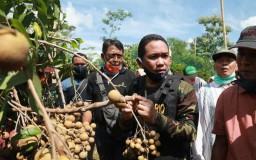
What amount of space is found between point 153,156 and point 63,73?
67 centimetres

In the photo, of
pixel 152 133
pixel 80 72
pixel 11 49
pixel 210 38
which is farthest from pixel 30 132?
pixel 210 38

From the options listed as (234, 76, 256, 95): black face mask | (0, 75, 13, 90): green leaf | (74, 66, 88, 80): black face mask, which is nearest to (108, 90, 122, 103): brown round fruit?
(0, 75, 13, 90): green leaf

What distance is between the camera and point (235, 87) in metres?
1.74

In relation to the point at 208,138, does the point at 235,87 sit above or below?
above

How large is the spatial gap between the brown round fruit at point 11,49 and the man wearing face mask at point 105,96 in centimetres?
214

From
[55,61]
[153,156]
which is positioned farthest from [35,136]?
[153,156]

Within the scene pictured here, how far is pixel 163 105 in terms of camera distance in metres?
1.86

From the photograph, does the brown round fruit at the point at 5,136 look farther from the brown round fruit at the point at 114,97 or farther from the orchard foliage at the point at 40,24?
the brown round fruit at the point at 114,97

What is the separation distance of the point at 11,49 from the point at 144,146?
125cm

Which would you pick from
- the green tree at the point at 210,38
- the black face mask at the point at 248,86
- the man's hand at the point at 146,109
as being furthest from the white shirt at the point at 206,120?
the green tree at the point at 210,38

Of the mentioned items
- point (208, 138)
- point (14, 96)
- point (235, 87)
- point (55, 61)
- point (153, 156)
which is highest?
point (55, 61)

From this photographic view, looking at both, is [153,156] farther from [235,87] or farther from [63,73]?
[63,73]

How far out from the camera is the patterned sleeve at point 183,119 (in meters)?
1.69

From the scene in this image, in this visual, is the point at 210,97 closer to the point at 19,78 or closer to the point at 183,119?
the point at 183,119
